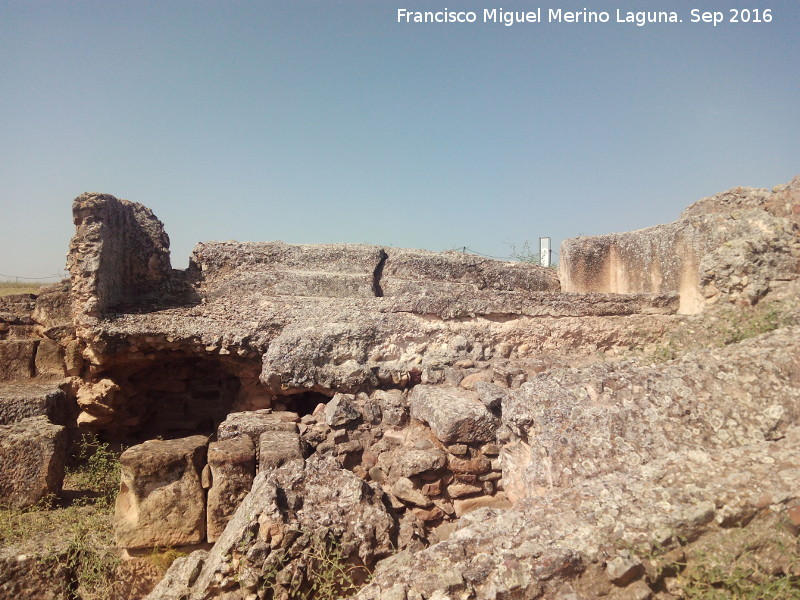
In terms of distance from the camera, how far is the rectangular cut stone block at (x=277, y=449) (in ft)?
12.3

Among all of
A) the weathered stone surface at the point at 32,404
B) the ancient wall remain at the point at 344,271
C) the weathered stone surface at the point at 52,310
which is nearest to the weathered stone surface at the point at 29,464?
the weathered stone surface at the point at 32,404

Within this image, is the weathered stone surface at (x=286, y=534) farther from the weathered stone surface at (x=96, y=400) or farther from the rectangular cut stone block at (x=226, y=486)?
the weathered stone surface at (x=96, y=400)

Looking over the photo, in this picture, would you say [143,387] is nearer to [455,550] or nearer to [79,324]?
[79,324]

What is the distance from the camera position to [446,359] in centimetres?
474

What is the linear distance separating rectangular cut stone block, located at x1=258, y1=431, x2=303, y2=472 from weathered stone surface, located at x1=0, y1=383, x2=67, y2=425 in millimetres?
2485

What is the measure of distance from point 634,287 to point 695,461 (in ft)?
12.6

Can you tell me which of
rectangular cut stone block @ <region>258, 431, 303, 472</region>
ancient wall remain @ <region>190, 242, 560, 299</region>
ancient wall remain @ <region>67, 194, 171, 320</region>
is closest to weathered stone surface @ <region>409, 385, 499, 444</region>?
rectangular cut stone block @ <region>258, 431, 303, 472</region>

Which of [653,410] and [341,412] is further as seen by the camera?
[341,412]

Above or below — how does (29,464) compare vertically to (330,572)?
above

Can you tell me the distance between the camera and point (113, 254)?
6051 mm

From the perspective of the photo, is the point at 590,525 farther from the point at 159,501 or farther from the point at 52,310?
the point at 52,310

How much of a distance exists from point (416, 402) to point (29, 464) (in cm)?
315

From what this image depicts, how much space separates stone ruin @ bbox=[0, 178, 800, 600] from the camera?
96.8 inches

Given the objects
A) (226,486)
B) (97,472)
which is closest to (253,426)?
(226,486)
